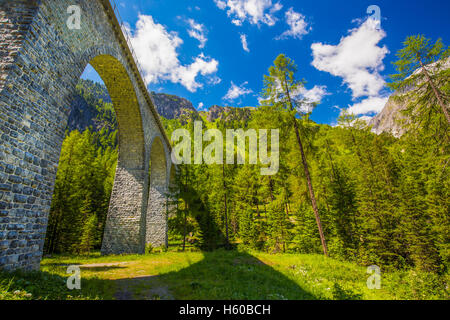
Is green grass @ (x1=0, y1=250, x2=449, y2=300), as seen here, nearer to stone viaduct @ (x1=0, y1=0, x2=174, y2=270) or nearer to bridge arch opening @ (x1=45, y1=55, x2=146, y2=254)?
stone viaduct @ (x1=0, y1=0, x2=174, y2=270)

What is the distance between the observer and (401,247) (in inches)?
591

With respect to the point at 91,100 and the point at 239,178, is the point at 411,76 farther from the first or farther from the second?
the point at 91,100

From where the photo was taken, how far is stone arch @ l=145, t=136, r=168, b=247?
1942 cm

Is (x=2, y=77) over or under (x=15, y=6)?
under

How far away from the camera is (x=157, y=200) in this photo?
20.9 meters

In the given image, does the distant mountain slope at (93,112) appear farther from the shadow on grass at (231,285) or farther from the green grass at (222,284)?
the shadow on grass at (231,285)

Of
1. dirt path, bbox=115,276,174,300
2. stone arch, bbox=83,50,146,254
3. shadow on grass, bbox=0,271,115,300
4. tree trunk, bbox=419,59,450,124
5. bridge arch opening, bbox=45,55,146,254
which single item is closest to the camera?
shadow on grass, bbox=0,271,115,300

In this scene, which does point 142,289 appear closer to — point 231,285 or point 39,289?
point 39,289

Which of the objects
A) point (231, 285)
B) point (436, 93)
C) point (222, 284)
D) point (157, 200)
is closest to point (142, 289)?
point (222, 284)

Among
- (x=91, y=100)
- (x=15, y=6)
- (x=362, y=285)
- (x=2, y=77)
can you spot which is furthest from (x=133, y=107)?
(x=91, y=100)

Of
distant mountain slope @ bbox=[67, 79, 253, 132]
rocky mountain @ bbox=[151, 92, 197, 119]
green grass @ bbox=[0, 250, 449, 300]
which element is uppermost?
rocky mountain @ bbox=[151, 92, 197, 119]

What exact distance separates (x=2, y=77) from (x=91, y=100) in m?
116

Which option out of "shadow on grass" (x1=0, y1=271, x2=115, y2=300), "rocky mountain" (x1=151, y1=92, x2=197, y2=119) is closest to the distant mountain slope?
"rocky mountain" (x1=151, y1=92, x2=197, y2=119)

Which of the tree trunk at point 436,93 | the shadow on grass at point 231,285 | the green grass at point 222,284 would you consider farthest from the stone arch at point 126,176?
the tree trunk at point 436,93
